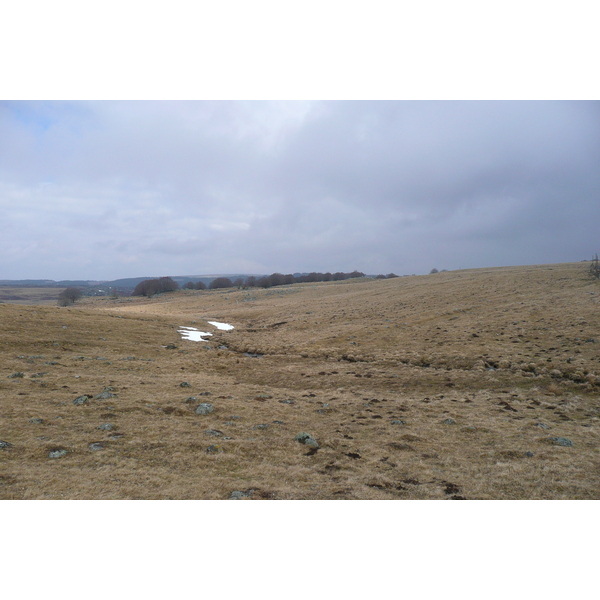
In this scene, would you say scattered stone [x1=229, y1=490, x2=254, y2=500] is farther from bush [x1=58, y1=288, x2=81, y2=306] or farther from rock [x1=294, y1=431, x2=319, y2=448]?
bush [x1=58, y1=288, x2=81, y2=306]

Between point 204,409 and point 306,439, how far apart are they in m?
5.28

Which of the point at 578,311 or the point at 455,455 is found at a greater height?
the point at 578,311

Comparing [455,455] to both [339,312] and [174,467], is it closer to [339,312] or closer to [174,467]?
[174,467]

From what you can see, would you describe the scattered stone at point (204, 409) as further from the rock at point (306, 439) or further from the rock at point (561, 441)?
the rock at point (561, 441)

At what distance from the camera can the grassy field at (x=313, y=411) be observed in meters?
8.96

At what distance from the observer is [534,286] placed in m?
45.2

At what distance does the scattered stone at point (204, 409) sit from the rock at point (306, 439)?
468 centimetres

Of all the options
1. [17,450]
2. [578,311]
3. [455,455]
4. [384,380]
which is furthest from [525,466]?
[578,311]

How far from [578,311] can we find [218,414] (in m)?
32.7

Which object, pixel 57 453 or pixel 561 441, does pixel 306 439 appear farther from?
pixel 561 441

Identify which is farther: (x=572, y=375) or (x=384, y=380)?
(x=384, y=380)

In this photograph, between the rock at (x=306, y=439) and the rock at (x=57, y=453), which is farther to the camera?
the rock at (x=306, y=439)

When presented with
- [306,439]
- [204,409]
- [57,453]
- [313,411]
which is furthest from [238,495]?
[313,411]

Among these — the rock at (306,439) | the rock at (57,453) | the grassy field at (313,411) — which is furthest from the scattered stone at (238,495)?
the rock at (57,453)
